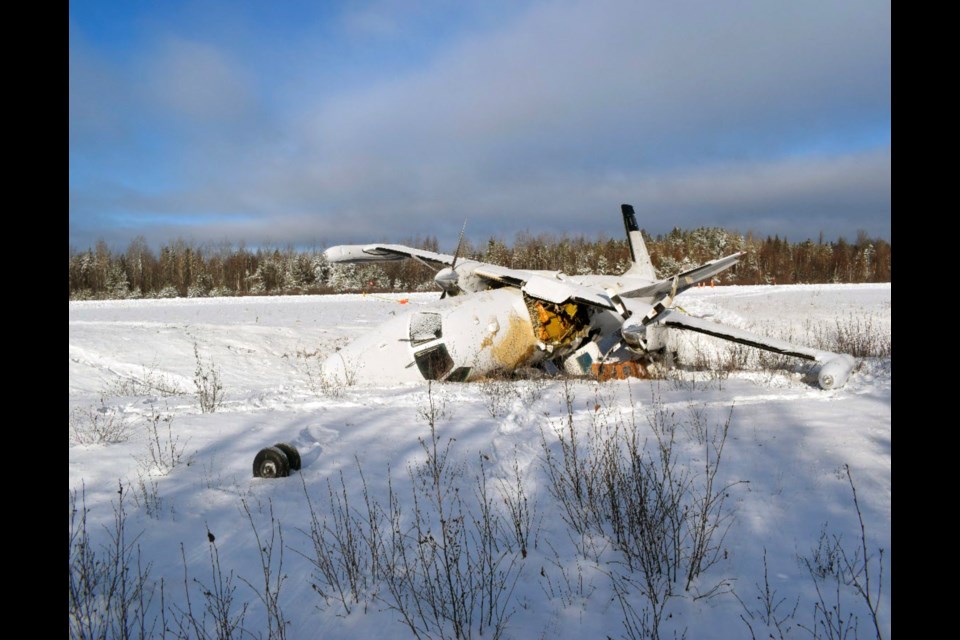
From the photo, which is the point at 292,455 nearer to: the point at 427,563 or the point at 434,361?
the point at 427,563

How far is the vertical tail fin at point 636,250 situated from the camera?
53.5 feet

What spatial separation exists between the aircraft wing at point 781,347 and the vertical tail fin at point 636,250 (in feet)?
14.6

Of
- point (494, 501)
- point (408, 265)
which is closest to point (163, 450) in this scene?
point (494, 501)

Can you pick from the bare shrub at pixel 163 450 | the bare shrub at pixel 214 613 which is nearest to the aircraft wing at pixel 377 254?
the bare shrub at pixel 163 450

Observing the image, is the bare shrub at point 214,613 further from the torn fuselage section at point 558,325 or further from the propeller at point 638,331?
the torn fuselage section at point 558,325

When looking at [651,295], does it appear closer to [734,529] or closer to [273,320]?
[734,529]

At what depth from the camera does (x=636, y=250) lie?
16.8m

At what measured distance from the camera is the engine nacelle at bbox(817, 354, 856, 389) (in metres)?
9.03

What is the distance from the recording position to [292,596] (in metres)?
3.28

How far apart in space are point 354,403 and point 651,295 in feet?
30.5

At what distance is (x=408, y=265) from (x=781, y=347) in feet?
164

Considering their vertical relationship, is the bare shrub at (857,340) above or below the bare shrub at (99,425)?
above
